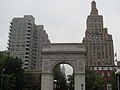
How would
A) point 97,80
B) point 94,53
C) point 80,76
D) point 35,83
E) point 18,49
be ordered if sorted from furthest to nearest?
point 94,53 → point 18,49 → point 35,83 → point 97,80 → point 80,76

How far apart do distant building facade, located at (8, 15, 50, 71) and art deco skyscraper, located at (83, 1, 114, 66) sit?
22.5 m

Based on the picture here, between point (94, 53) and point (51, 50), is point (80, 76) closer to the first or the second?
point (51, 50)

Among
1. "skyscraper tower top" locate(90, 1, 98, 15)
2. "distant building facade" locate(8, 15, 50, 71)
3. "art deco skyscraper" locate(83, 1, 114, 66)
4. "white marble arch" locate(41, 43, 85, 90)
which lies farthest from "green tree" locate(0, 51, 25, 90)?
"skyscraper tower top" locate(90, 1, 98, 15)

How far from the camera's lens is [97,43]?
4063 inches

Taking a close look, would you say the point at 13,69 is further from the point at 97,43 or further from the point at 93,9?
the point at 93,9

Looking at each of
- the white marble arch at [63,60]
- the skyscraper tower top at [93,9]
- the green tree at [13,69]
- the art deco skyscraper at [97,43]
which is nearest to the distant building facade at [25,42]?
the art deco skyscraper at [97,43]

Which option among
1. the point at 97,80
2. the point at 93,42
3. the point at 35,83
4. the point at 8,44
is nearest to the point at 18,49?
the point at 8,44

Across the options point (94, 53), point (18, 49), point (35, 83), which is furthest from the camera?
point (94, 53)

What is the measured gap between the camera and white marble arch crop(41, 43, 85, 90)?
4334 centimetres

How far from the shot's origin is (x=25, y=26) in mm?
94312

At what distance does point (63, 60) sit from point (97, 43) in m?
61.3

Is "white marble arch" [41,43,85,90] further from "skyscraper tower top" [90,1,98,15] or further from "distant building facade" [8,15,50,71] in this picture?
"skyscraper tower top" [90,1,98,15]

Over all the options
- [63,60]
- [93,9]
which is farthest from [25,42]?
[63,60]

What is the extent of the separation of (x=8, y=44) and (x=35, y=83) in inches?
1315
